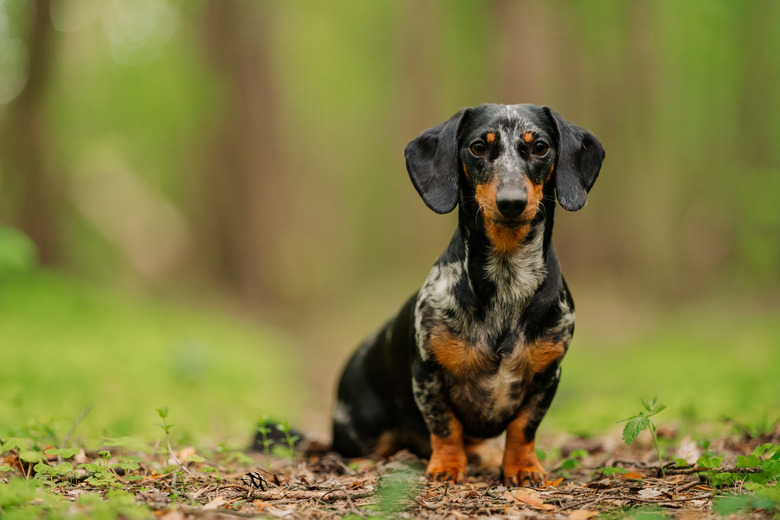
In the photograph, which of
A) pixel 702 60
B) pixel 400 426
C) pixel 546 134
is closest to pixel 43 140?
pixel 400 426

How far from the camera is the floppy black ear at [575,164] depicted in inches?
135

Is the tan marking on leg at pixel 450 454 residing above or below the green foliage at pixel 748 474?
above

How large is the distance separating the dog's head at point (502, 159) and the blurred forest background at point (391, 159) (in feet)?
11.6

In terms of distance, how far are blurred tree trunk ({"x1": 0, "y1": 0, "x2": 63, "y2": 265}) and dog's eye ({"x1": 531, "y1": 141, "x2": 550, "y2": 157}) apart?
384 inches

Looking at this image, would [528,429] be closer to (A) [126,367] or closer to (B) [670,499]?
(B) [670,499]

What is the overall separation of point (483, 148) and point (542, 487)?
157 cm

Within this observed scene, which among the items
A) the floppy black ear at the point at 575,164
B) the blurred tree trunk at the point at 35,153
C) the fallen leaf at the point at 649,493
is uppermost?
the blurred tree trunk at the point at 35,153

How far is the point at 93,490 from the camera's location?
2.99 m

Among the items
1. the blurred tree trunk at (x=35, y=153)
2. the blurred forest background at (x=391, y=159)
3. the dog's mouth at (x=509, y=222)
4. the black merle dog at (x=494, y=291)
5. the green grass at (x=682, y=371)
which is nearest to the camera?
the dog's mouth at (x=509, y=222)

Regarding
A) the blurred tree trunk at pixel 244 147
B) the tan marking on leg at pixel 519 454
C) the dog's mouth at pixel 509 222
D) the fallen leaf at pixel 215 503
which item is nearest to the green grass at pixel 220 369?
the fallen leaf at pixel 215 503

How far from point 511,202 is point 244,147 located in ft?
40.6

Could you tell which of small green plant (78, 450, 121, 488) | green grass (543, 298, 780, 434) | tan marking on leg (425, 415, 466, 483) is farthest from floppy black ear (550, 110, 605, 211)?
small green plant (78, 450, 121, 488)

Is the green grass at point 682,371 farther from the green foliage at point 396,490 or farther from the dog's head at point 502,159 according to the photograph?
the green foliage at point 396,490

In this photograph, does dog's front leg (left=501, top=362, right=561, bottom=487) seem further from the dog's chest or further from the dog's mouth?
the dog's mouth
